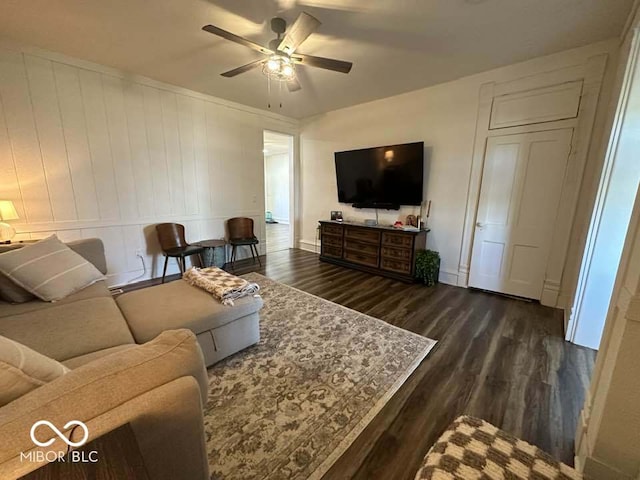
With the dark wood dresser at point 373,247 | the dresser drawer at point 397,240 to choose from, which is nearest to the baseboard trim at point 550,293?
the dark wood dresser at point 373,247

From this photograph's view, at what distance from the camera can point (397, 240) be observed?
150 inches

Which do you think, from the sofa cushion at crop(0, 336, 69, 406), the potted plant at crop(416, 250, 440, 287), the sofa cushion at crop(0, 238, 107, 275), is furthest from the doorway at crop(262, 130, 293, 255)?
the sofa cushion at crop(0, 336, 69, 406)

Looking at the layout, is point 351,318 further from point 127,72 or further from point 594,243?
point 127,72

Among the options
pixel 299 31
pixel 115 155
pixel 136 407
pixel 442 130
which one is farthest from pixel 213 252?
pixel 442 130

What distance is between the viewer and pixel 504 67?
3053mm

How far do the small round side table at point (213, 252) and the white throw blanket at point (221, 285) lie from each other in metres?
1.63

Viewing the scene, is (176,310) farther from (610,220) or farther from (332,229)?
(610,220)

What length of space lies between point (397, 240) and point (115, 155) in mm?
4018

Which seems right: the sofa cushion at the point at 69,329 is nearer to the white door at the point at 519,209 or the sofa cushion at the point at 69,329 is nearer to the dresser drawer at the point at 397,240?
the dresser drawer at the point at 397,240

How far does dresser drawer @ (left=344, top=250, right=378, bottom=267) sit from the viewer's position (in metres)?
4.11

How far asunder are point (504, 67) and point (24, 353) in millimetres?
4556

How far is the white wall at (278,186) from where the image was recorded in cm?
941

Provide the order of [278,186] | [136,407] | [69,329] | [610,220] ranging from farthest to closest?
[278,186] < [610,220] < [69,329] < [136,407]

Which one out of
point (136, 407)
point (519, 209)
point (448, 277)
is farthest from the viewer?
point (448, 277)
